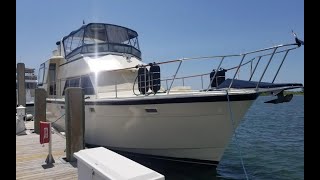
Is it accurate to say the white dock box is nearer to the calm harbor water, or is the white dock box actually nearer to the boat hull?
the calm harbor water

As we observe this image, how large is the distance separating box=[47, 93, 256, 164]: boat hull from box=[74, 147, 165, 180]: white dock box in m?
3.41

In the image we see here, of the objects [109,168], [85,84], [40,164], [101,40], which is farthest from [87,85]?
[109,168]

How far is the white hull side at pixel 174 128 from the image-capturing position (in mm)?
6707

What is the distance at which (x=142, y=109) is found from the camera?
739cm

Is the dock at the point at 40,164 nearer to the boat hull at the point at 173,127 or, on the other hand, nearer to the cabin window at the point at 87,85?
the boat hull at the point at 173,127

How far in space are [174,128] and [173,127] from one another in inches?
1.3

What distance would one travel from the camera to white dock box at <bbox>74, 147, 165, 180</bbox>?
2.74m

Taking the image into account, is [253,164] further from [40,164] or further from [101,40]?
[101,40]

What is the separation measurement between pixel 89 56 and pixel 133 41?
7.74 feet

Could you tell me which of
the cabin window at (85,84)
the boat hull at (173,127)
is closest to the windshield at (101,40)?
the cabin window at (85,84)

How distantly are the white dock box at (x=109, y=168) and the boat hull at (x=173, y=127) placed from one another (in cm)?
341
